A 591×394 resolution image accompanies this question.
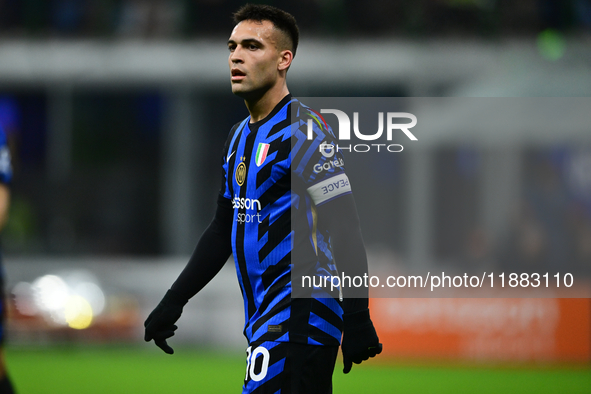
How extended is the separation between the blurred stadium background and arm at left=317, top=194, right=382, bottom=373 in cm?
798

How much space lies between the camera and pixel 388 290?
10773 millimetres

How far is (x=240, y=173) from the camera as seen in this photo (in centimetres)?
351

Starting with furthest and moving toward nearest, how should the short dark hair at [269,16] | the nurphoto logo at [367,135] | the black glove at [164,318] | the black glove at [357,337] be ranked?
1. the nurphoto logo at [367,135]
2. the black glove at [164,318]
3. the short dark hair at [269,16]
4. the black glove at [357,337]

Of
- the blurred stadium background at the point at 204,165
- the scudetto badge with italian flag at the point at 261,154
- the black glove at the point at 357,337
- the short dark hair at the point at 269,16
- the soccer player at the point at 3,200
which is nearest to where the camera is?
the black glove at the point at 357,337

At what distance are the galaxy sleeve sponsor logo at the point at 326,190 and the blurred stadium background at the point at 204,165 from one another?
8035mm

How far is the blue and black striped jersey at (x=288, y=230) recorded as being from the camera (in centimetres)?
328

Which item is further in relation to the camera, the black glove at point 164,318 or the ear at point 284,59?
the black glove at point 164,318

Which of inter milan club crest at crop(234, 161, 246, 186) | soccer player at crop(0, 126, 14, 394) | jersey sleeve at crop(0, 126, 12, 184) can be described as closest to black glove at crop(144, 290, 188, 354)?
inter milan club crest at crop(234, 161, 246, 186)

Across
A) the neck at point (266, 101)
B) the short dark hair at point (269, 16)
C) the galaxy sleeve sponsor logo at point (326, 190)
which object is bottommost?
the galaxy sleeve sponsor logo at point (326, 190)

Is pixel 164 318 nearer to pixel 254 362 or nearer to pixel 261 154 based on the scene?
pixel 254 362

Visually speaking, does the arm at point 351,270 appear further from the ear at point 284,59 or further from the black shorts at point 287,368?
the ear at point 284,59

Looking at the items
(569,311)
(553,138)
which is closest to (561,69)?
(553,138)

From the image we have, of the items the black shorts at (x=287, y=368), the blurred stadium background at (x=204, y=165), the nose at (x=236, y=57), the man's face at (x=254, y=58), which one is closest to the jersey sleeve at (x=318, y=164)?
the man's face at (x=254, y=58)

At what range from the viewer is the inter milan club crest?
137 inches
